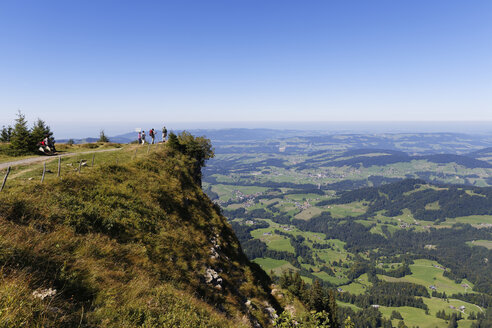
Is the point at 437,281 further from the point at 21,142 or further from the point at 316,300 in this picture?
the point at 21,142

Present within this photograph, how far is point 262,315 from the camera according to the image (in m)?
18.9

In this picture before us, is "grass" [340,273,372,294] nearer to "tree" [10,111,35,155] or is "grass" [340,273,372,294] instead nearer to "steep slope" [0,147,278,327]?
"steep slope" [0,147,278,327]

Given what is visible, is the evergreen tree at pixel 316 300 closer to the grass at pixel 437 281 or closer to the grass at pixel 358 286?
the grass at pixel 358 286

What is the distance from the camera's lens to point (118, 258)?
37.7ft

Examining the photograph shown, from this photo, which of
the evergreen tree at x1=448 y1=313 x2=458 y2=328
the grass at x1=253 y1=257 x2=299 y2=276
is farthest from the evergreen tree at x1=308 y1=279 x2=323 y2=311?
the evergreen tree at x1=448 y1=313 x2=458 y2=328

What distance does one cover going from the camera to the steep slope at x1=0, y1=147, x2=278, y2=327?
665 centimetres

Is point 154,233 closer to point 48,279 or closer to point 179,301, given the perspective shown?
point 179,301

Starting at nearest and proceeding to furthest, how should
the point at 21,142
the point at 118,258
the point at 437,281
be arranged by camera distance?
the point at 118,258
the point at 21,142
the point at 437,281

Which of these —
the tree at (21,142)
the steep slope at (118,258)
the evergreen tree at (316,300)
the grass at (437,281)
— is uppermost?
the tree at (21,142)

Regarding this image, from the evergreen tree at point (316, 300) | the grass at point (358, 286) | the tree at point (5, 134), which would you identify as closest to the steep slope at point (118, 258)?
the evergreen tree at point (316, 300)

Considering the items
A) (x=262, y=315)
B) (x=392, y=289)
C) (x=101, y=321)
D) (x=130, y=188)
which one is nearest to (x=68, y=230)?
(x=101, y=321)

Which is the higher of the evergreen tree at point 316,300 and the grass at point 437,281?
the evergreen tree at point 316,300

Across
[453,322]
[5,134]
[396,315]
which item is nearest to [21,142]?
[5,134]

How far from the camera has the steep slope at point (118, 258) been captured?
21.8ft
